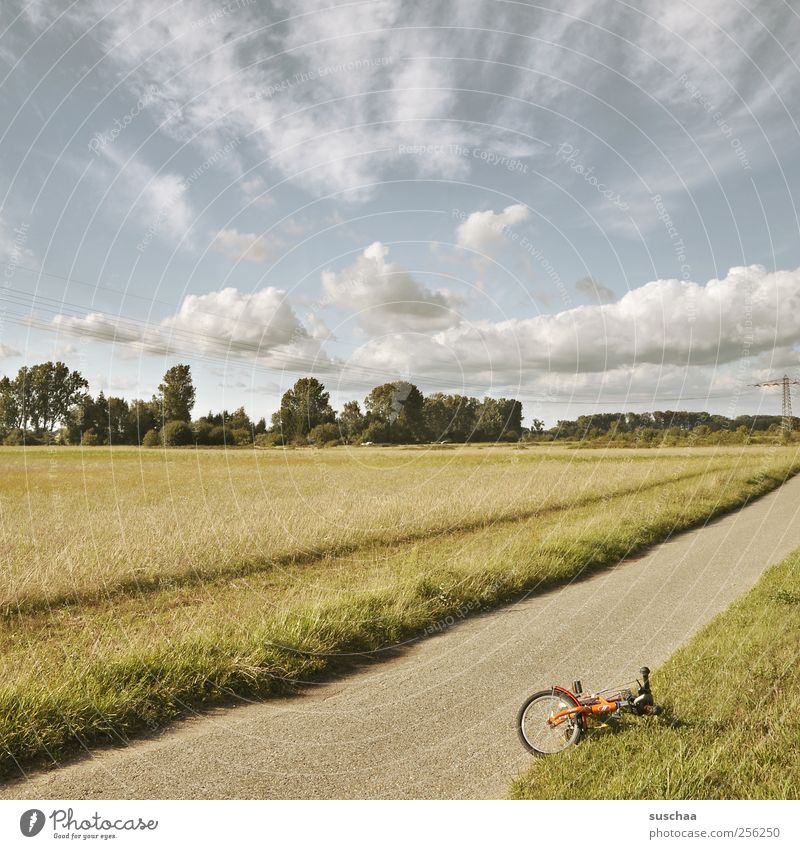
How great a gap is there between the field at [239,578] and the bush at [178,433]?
20487 millimetres

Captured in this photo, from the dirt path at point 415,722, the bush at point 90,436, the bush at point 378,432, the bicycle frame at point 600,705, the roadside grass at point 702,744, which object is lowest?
the dirt path at point 415,722

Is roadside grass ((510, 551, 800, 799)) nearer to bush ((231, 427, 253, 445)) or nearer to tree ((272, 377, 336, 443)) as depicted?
tree ((272, 377, 336, 443))

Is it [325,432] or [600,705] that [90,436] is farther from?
[600,705]

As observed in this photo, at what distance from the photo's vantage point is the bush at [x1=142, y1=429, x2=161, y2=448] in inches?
2050

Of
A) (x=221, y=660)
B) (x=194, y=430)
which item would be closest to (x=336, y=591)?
(x=221, y=660)

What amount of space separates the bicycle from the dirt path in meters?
0.24

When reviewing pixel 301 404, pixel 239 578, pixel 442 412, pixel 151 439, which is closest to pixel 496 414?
pixel 442 412

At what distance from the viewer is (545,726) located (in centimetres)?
522

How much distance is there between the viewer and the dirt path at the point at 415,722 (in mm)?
4703

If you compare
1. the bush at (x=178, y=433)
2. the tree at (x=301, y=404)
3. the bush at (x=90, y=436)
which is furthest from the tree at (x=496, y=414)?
the bush at (x=90, y=436)

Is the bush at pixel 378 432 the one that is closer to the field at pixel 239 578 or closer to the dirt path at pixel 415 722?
the field at pixel 239 578

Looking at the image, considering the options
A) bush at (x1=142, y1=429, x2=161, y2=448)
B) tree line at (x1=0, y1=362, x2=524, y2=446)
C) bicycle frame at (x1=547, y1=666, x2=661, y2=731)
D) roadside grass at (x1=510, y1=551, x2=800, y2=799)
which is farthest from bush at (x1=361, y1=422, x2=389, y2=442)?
bush at (x1=142, y1=429, x2=161, y2=448)
